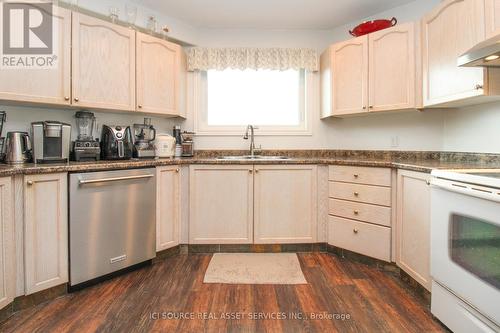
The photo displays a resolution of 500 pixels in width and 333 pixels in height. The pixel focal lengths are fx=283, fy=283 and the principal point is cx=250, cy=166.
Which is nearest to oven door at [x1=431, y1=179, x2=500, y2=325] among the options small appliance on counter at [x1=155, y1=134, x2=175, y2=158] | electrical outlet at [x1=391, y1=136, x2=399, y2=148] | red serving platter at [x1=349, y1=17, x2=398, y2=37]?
electrical outlet at [x1=391, y1=136, x2=399, y2=148]

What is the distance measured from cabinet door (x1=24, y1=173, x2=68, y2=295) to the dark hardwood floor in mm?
178

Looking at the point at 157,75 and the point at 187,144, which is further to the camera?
the point at 187,144

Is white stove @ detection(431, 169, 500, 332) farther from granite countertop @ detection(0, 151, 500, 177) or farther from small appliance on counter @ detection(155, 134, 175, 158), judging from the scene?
small appliance on counter @ detection(155, 134, 175, 158)

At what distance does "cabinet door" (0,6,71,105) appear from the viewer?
6.20 feet

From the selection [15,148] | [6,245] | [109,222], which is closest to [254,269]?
[109,222]

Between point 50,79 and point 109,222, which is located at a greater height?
point 50,79

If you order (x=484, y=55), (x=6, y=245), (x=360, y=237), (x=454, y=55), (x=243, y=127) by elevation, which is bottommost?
(x=360, y=237)

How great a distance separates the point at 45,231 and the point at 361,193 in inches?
93.1

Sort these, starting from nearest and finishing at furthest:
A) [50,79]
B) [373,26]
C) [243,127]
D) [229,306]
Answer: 1. [229,306]
2. [50,79]
3. [373,26]
4. [243,127]

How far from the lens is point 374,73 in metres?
2.60

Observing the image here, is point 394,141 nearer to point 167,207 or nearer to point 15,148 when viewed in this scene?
point 167,207

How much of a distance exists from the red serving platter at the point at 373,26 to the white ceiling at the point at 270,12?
0.68 feet

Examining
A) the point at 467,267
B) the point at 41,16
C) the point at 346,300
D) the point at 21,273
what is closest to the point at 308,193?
the point at 346,300

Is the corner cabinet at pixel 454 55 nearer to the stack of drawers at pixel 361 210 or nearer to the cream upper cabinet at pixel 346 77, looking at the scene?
the cream upper cabinet at pixel 346 77
